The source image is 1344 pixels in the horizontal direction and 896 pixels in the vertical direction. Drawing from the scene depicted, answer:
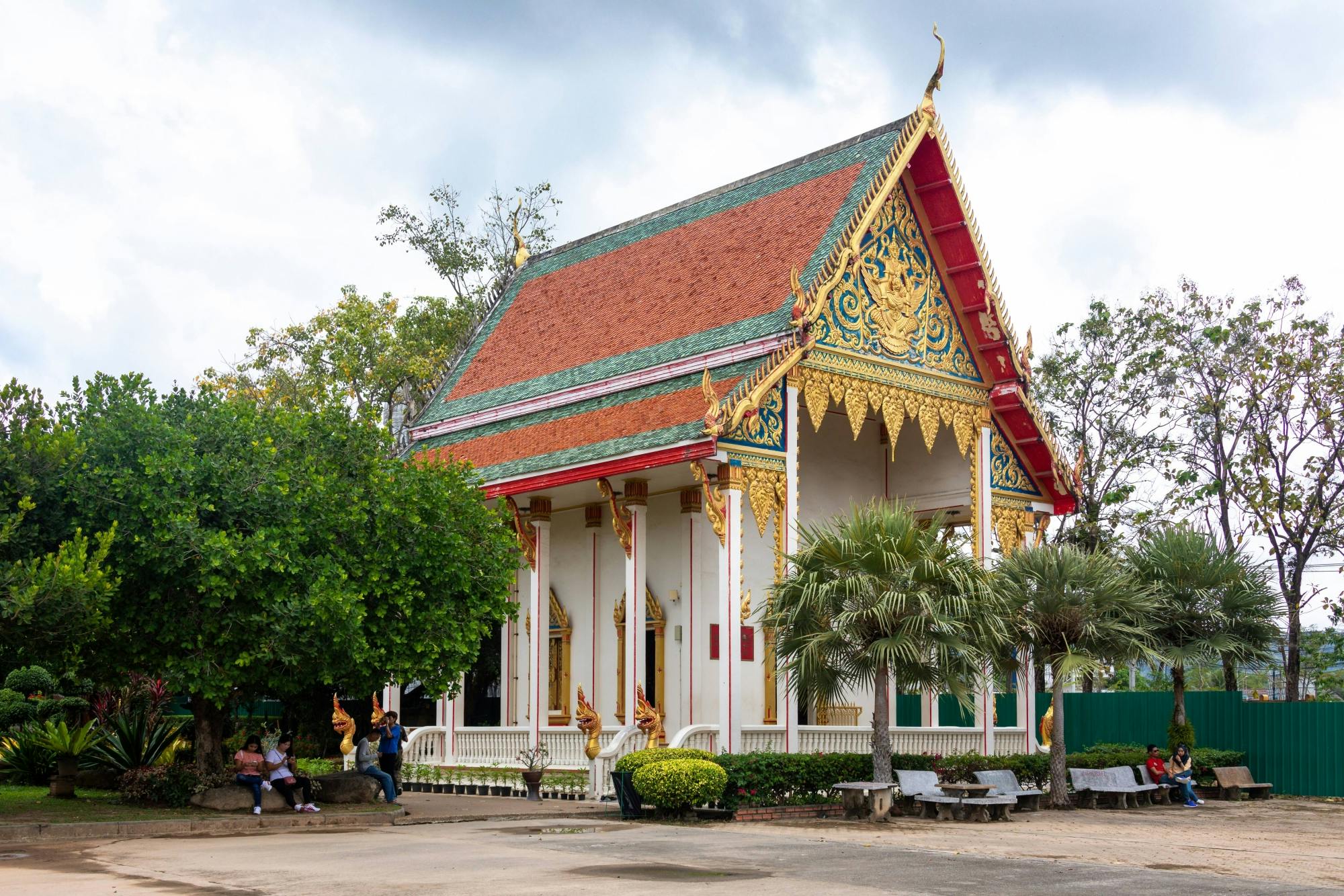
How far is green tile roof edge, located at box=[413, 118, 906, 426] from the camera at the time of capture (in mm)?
22250

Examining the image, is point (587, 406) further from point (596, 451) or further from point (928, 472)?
point (928, 472)

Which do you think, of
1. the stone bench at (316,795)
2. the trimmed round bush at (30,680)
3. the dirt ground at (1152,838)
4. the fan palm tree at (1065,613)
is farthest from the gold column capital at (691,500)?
the trimmed round bush at (30,680)

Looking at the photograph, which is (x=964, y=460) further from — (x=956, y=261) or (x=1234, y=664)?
(x=1234, y=664)

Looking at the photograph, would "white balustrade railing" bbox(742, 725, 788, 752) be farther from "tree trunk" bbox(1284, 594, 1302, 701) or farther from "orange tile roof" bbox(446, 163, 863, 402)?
"tree trunk" bbox(1284, 594, 1302, 701)

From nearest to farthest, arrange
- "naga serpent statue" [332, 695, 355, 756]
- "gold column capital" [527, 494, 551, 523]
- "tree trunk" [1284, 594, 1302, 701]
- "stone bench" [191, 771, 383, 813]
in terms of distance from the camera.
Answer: "stone bench" [191, 771, 383, 813]
"naga serpent statue" [332, 695, 355, 756]
"gold column capital" [527, 494, 551, 523]
"tree trunk" [1284, 594, 1302, 701]

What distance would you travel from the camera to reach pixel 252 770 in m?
17.3

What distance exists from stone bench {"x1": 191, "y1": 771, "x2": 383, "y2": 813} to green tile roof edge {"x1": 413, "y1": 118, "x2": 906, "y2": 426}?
814 cm

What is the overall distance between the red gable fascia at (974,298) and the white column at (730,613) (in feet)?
20.8

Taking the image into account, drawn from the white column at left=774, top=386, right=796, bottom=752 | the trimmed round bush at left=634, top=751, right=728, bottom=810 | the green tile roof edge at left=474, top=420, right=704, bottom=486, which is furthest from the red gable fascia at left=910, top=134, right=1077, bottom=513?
the trimmed round bush at left=634, top=751, right=728, bottom=810

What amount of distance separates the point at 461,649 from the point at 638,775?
9.33 ft

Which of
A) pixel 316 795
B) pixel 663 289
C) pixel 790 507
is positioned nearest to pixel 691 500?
pixel 790 507

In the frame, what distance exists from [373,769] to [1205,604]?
14.2 metres

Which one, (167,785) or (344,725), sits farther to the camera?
(344,725)

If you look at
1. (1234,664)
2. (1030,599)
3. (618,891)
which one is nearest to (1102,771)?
(1030,599)
